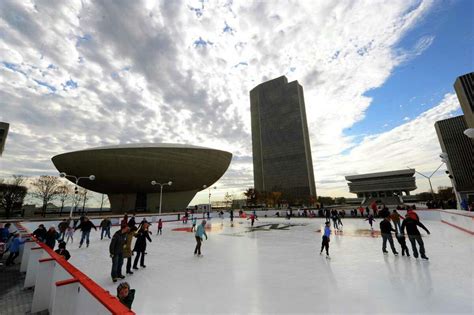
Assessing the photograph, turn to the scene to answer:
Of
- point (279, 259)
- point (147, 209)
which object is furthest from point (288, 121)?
point (279, 259)

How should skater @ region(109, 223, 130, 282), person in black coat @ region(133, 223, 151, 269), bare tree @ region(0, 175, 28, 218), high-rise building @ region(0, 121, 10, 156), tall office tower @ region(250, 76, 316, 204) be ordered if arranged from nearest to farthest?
skater @ region(109, 223, 130, 282) → person in black coat @ region(133, 223, 151, 269) → bare tree @ region(0, 175, 28, 218) → high-rise building @ region(0, 121, 10, 156) → tall office tower @ region(250, 76, 316, 204)

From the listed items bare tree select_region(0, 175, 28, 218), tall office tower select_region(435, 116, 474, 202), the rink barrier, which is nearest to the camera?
the rink barrier

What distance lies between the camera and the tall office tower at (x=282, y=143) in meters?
116

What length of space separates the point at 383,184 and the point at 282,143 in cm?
5393

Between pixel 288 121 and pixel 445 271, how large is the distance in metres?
123

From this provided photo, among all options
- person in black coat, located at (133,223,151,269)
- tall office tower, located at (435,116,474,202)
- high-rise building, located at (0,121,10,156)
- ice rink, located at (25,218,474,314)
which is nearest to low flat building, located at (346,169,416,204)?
tall office tower, located at (435,116,474,202)

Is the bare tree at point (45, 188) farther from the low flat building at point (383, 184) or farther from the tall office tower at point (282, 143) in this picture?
the low flat building at point (383, 184)

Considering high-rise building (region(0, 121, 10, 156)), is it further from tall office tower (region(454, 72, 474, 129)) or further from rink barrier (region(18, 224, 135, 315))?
tall office tower (region(454, 72, 474, 129))

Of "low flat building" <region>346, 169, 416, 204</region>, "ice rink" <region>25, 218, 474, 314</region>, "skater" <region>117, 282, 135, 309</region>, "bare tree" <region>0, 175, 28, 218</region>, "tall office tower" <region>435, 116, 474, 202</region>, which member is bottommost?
"ice rink" <region>25, 218, 474, 314</region>

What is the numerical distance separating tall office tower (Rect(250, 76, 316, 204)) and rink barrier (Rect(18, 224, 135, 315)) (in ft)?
352

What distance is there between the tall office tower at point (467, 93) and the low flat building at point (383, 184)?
97.0ft

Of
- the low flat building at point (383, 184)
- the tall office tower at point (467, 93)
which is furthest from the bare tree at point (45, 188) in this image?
the tall office tower at point (467, 93)

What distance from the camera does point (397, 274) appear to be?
22.0 ft

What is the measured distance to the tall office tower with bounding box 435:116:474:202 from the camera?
334ft
